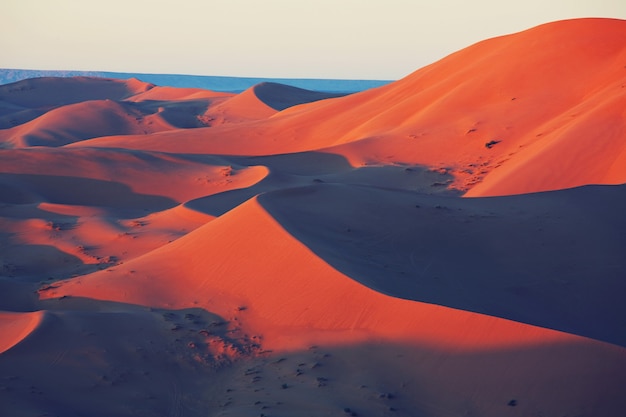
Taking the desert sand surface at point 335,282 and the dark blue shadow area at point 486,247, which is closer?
the desert sand surface at point 335,282

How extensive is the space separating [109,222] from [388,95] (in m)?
16.2

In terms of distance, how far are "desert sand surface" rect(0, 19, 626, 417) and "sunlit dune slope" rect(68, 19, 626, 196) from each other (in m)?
0.13

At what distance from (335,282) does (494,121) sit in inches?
561

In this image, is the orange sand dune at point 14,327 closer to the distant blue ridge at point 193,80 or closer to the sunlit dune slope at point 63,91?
the sunlit dune slope at point 63,91

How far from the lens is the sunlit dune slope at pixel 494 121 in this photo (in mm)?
16312

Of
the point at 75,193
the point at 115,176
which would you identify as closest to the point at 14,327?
the point at 75,193

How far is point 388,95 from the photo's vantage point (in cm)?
2959

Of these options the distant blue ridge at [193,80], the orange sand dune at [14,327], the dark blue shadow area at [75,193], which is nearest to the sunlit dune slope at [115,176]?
the dark blue shadow area at [75,193]

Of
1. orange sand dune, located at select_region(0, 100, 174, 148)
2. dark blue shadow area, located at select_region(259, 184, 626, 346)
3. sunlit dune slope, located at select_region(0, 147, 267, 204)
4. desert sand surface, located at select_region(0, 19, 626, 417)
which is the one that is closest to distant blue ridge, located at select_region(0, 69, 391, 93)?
orange sand dune, located at select_region(0, 100, 174, 148)

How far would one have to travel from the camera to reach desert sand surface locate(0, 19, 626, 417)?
6.80 metres

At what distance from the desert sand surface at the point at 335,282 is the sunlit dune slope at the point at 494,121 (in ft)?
0.43

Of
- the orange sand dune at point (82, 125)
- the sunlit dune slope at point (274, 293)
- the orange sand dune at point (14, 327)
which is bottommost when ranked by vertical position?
the orange sand dune at point (82, 125)

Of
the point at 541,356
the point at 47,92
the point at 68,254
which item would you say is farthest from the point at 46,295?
the point at 47,92

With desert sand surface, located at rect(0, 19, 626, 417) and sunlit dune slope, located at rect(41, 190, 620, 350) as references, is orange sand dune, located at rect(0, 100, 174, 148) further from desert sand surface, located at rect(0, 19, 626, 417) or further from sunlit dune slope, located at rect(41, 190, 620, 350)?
sunlit dune slope, located at rect(41, 190, 620, 350)
